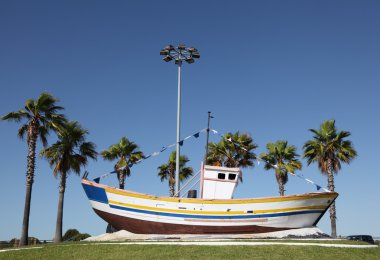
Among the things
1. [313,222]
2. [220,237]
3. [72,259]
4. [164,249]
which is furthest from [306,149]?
[72,259]

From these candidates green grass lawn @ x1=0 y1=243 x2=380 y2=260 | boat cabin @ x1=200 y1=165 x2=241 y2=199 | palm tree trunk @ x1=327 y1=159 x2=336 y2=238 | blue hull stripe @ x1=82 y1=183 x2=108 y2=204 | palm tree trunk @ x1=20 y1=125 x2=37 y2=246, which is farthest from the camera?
palm tree trunk @ x1=327 y1=159 x2=336 y2=238

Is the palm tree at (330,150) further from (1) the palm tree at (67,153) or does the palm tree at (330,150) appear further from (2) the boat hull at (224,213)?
(1) the palm tree at (67,153)

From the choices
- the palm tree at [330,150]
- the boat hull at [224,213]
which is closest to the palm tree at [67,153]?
the boat hull at [224,213]

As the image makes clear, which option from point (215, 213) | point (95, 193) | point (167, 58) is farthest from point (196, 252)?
point (167, 58)

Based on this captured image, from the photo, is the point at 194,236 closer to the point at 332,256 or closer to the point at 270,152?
the point at 332,256

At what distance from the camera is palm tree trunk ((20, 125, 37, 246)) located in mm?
31359

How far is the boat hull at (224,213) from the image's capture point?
27.0 m

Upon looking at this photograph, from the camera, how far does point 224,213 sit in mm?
27062

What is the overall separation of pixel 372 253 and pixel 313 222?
24.5ft

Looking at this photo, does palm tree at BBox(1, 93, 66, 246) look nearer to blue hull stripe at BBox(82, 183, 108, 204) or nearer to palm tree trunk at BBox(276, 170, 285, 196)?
blue hull stripe at BBox(82, 183, 108, 204)

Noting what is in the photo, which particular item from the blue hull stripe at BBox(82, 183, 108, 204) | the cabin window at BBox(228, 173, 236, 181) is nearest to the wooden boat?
the blue hull stripe at BBox(82, 183, 108, 204)

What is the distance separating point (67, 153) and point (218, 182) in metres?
15.3

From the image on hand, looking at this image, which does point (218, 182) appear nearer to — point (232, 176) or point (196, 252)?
point (232, 176)

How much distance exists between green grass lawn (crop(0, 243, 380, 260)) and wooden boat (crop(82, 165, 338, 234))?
6.12 meters
